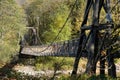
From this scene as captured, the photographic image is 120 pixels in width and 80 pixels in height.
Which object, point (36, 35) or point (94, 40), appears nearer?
point (94, 40)

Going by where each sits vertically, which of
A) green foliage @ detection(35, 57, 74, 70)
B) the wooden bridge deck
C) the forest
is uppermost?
the wooden bridge deck

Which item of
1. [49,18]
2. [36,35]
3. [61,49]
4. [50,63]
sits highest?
[61,49]

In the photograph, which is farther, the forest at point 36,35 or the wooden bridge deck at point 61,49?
the forest at point 36,35

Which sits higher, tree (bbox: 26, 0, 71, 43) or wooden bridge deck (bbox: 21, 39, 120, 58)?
wooden bridge deck (bbox: 21, 39, 120, 58)

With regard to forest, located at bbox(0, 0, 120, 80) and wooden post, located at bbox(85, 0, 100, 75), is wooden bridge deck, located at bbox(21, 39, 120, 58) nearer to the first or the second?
forest, located at bbox(0, 0, 120, 80)

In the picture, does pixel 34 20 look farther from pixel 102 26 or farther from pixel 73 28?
pixel 102 26

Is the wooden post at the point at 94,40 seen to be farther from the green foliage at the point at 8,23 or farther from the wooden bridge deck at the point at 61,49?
the green foliage at the point at 8,23

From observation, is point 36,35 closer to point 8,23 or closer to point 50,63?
point 50,63

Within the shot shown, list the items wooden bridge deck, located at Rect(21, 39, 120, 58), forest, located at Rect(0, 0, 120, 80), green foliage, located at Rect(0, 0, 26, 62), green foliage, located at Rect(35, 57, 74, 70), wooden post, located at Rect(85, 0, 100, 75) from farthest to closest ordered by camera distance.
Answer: green foliage, located at Rect(35, 57, 74, 70)
green foliage, located at Rect(0, 0, 26, 62)
forest, located at Rect(0, 0, 120, 80)
wooden bridge deck, located at Rect(21, 39, 120, 58)
wooden post, located at Rect(85, 0, 100, 75)

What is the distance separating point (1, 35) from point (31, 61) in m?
4.41

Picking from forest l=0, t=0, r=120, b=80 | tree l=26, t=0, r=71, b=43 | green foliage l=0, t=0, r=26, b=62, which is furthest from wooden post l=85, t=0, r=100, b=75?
tree l=26, t=0, r=71, b=43

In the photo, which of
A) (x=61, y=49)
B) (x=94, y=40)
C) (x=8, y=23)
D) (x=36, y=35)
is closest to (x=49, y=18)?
(x=36, y=35)

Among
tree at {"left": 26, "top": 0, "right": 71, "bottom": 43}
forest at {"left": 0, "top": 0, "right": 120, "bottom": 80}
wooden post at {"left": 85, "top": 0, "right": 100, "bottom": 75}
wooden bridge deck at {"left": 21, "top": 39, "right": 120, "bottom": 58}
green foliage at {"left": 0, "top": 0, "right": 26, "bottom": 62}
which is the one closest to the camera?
wooden post at {"left": 85, "top": 0, "right": 100, "bottom": 75}

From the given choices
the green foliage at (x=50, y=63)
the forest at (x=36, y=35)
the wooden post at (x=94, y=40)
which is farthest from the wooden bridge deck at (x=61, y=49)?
the green foliage at (x=50, y=63)
